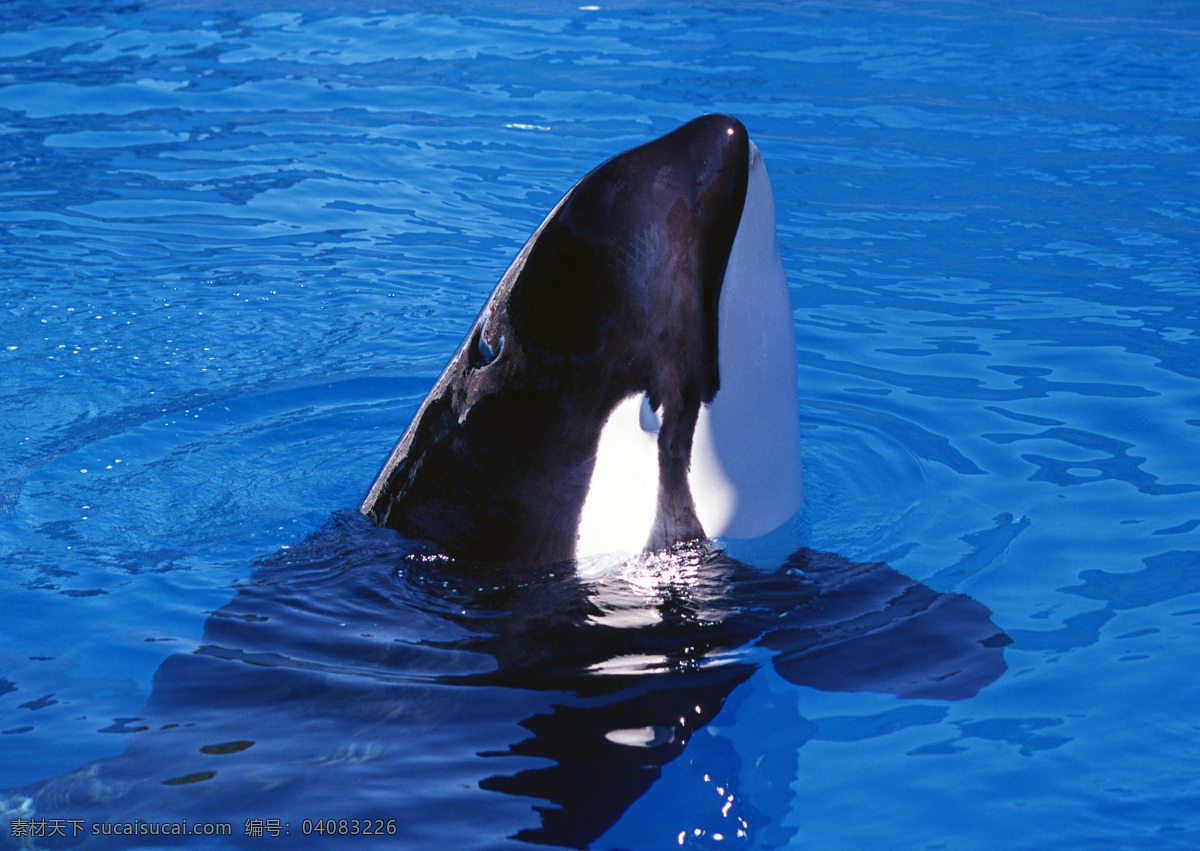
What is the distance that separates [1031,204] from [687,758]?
764 centimetres

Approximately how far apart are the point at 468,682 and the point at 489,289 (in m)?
5.13

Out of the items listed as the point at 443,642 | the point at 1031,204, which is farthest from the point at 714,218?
the point at 1031,204

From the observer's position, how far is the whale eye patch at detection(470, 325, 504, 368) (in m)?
4.04

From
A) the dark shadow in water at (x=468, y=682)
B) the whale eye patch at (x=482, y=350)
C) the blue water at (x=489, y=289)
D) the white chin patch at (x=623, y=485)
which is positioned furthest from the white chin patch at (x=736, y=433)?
the blue water at (x=489, y=289)

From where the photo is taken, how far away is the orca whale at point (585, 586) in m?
3.60

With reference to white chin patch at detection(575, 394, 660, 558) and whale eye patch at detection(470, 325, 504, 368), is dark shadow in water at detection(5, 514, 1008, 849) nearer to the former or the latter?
white chin patch at detection(575, 394, 660, 558)

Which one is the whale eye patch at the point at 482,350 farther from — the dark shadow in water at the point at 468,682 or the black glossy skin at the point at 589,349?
the dark shadow in water at the point at 468,682

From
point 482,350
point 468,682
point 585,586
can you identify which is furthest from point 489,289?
point 468,682

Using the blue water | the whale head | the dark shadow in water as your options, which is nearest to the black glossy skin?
the whale head

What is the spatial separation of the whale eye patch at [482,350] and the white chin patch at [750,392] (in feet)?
2.23

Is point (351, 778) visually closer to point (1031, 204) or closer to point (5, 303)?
point (5, 303)

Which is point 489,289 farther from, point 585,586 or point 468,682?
point 468,682

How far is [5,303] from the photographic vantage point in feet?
27.1

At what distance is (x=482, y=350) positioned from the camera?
13.4 feet
